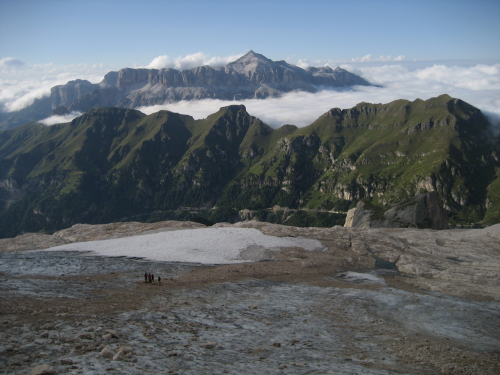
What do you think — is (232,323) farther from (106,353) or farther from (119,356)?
(106,353)

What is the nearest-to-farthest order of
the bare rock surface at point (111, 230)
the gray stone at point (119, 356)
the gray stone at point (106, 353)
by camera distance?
the gray stone at point (119, 356) → the gray stone at point (106, 353) → the bare rock surface at point (111, 230)

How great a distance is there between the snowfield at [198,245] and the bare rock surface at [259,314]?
2.75m

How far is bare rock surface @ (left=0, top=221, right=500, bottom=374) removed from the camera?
20.1 m

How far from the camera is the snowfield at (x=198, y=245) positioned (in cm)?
5353

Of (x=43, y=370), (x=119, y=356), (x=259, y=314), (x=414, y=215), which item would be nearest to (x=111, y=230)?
(x=259, y=314)

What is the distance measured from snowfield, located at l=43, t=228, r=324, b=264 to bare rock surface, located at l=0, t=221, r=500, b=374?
9.03ft

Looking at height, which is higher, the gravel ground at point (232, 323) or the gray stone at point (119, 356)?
the gray stone at point (119, 356)

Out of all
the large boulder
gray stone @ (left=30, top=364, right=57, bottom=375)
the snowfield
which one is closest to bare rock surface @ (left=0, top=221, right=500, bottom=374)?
gray stone @ (left=30, top=364, right=57, bottom=375)

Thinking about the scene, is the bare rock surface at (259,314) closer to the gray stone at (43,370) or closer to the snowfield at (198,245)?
the gray stone at (43,370)

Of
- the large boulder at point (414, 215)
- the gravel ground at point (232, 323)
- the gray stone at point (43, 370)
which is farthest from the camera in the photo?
the large boulder at point (414, 215)

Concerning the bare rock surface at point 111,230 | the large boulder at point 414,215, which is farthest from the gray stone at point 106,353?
the large boulder at point 414,215

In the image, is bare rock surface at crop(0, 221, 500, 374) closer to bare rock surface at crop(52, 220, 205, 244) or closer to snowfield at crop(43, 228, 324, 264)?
snowfield at crop(43, 228, 324, 264)

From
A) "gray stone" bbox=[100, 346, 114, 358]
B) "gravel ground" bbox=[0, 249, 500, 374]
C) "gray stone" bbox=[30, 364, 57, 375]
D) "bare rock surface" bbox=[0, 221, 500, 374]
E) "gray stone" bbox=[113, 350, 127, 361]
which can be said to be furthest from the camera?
"bare rock surface" bbox=[0, 221, 500, 374]

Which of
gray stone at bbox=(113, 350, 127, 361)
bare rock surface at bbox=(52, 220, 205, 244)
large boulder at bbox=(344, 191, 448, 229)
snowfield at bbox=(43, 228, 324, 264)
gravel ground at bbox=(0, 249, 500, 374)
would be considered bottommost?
large boulder at bbox=(344, 191, 448, 229)
